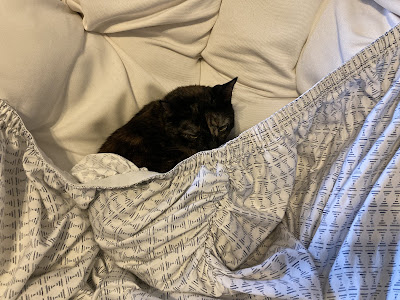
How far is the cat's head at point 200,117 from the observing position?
1.11m

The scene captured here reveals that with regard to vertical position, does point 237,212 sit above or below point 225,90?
below

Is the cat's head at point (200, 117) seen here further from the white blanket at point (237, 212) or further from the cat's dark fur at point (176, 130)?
the white blanket at point (237, 212)

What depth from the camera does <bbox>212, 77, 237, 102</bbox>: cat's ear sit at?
1.08 m

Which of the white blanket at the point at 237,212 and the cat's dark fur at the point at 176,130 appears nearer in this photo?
the white blanket at the point at 237,212

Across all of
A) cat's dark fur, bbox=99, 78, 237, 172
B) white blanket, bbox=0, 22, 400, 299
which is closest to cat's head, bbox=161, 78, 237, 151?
cat's dark fur, bbox=99, 78, 237, 172

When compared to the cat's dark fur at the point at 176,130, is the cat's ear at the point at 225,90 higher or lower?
higher

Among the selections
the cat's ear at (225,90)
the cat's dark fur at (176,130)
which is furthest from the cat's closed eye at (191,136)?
the cat's ear at (225,90)

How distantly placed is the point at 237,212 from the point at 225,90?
0.42 meters

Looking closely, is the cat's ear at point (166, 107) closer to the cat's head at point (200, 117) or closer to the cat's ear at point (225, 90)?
the cat's head at point (200, 117)

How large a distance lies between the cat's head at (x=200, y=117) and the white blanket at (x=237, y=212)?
0.59ft

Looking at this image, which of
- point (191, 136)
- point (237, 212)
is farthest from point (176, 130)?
point (237, 212)

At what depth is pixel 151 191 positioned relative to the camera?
952 millimetres

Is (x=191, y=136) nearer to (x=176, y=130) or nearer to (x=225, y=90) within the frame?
(x=176, y=130)

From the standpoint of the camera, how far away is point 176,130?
3.71 feet
